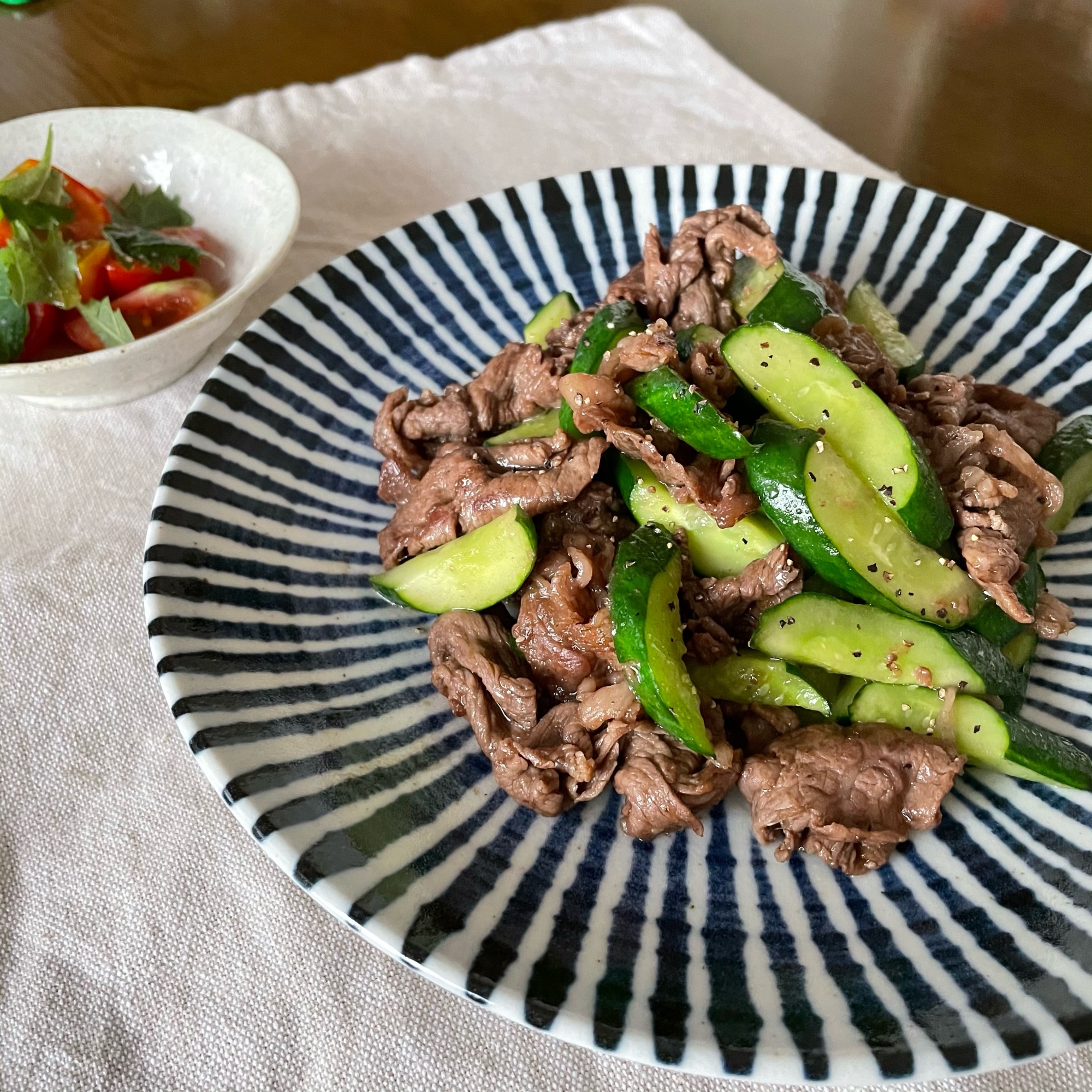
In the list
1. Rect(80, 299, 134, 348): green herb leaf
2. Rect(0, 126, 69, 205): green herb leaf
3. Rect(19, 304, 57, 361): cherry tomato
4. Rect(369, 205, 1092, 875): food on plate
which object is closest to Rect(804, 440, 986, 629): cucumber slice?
Rect(369, 205, 1092, 875): food on plate

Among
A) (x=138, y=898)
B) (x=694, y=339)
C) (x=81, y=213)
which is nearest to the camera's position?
(x=138, y=898)

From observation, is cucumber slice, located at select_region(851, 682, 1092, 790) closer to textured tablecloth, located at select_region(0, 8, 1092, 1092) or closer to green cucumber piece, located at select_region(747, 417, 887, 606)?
green cucumber piece, located at select_region(747, 417, 887, 606)

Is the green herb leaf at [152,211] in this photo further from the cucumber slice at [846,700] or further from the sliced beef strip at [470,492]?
the cucumber slice at [846,700]

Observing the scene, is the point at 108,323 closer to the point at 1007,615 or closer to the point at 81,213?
the point at 81,213

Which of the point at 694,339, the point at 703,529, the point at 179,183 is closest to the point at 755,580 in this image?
the point at 703,529

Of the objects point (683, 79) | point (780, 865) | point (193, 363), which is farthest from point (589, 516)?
point (683, 79)

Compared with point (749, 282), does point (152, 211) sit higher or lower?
lower

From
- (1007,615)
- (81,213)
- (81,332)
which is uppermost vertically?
(1007,615)
